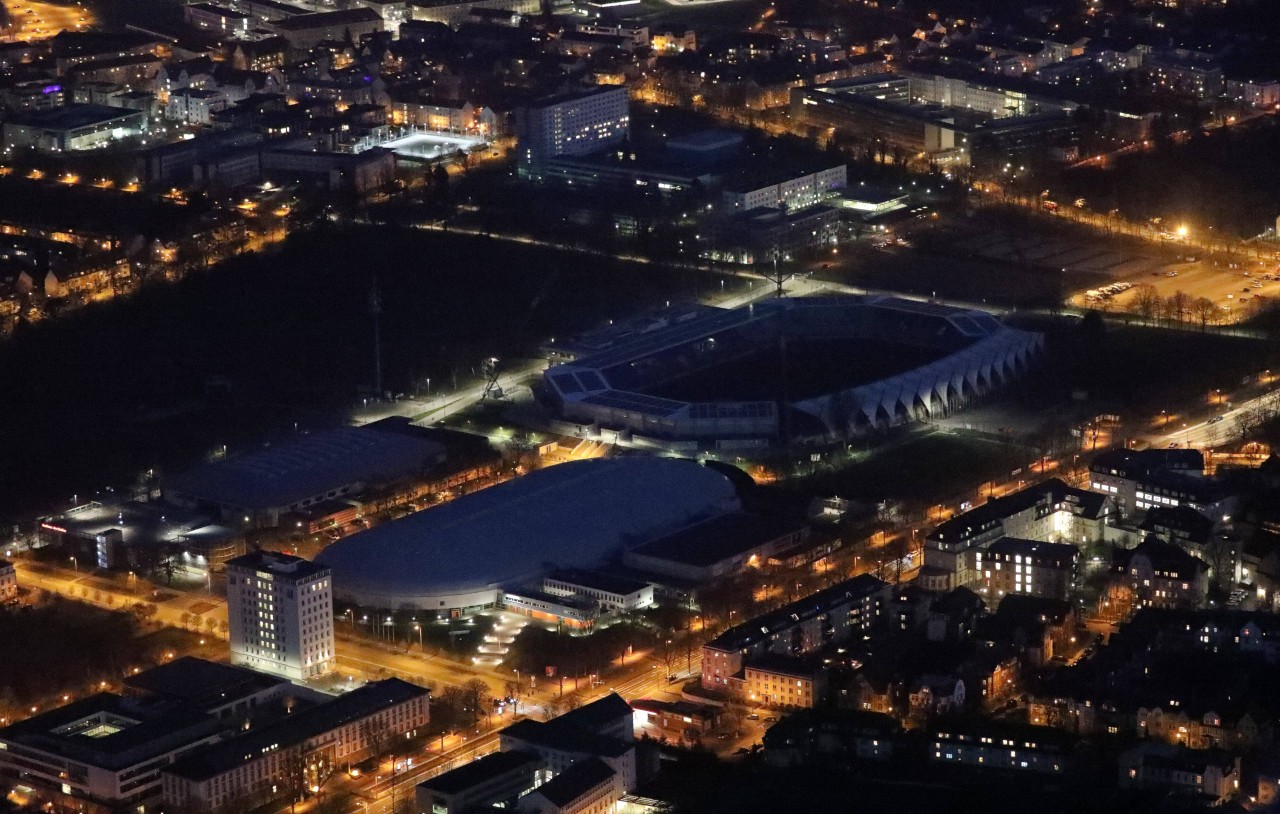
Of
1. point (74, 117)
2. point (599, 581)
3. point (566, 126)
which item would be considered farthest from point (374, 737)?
point (74, 117)

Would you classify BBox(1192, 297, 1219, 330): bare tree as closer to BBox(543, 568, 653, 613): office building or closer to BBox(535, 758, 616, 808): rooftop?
BBox(543, 568, 653, 613): office building

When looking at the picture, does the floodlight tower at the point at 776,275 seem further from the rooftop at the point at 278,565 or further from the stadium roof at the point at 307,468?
the rooftop at the point at 278,565

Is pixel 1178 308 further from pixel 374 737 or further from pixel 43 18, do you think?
pixel 43 18

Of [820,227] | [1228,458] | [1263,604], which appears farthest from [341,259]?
[1263,604]

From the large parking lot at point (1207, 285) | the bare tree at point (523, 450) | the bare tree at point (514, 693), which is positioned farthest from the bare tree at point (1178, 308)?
the bare tree at point (514, 693)

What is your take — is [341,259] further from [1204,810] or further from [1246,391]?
[1204,810]

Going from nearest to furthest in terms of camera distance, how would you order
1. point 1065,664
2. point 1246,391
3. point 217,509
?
point 1065,664 → point 217,509 → point 1246,391

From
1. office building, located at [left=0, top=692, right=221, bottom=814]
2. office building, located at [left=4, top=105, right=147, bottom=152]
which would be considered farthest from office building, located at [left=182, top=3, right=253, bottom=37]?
office building, located at [left=0, top=692, right=221, bottom=814]
